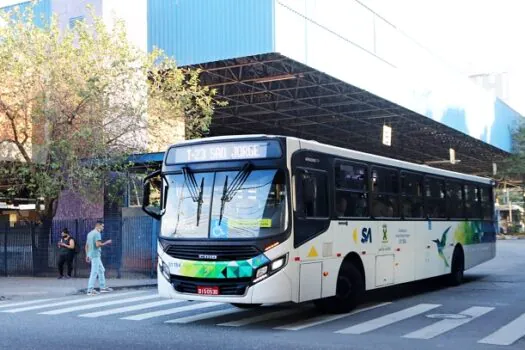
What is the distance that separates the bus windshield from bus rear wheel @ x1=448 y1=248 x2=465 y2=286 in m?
8.79

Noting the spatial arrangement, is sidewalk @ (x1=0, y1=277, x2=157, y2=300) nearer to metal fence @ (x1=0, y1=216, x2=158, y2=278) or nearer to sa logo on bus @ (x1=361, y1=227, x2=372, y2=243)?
metal fence @ (x1=0, y1=216, x2=158, y2=278)

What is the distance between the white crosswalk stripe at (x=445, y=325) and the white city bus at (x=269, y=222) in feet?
5.74

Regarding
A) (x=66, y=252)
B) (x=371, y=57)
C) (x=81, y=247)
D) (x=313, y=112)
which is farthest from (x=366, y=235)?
(x=313, y=112)

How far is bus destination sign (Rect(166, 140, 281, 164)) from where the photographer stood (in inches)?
408

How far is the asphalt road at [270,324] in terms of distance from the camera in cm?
913

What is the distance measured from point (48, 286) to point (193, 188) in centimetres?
1063

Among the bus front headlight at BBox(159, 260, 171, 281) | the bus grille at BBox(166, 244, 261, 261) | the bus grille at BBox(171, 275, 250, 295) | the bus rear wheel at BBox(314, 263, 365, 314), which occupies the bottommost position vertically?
the bus rear wheel at BBox(314, 263, 365, 314)

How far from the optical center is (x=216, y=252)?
10.1 meters

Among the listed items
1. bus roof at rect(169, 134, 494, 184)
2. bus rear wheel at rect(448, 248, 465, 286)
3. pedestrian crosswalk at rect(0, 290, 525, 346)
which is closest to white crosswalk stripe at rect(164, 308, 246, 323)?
pedestrian crosswalk at rect(0, 290, 525, 346)

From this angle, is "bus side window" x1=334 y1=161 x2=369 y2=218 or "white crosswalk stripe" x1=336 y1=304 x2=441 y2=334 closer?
"white crosswalk stripe" x1=336 y1=304 x2=441 y2=334

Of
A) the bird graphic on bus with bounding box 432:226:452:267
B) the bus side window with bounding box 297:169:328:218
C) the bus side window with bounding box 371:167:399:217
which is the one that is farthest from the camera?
the bird graphic on bus with bounding box 432:226:452:267

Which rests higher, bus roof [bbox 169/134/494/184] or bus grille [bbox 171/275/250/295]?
bus roof [bbox 169/134/494/184]

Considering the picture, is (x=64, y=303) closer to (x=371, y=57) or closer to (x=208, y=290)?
(x=208, y=290)

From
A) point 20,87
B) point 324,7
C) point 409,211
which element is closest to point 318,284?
point 409,211
